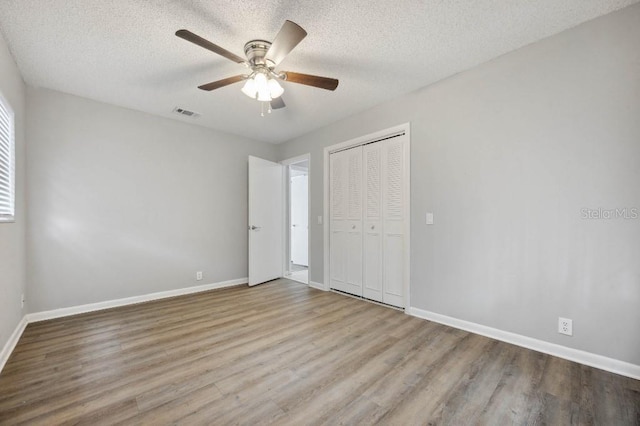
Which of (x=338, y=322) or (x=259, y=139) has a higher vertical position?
(x=259, y=139)

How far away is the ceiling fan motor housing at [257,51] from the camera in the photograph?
2186mm

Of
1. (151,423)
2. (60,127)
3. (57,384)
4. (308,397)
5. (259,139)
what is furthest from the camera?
(259,139)

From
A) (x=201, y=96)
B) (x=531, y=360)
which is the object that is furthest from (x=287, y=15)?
(x=531, y=360)

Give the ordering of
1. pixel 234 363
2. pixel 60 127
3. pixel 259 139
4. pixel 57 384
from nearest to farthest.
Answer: pixel 57 384 → pixel 234 363 → pixel 60 127 → pixel 259 139

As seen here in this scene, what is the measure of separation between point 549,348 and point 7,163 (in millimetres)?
4806

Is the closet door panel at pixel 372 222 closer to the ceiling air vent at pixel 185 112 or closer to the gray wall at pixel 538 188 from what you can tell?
the gray wall at pixel 538 188

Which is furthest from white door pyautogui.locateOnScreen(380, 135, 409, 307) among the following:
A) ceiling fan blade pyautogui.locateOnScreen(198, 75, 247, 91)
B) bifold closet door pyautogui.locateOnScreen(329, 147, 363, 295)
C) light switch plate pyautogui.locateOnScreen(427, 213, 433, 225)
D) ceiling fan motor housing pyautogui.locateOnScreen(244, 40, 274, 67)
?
ceiling fan blade pyautogui.locateOnScreen(198, 75, 247, 91)

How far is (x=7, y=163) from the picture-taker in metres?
2.37

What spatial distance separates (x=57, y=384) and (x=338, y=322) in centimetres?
226

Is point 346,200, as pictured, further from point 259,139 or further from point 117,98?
point 117,98

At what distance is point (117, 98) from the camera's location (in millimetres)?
3305

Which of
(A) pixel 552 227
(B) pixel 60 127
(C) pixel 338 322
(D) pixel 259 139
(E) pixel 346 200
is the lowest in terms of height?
(C) pixel 338 322

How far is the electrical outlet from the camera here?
2.14 metres

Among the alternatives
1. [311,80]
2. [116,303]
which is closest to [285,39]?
[311,80]
